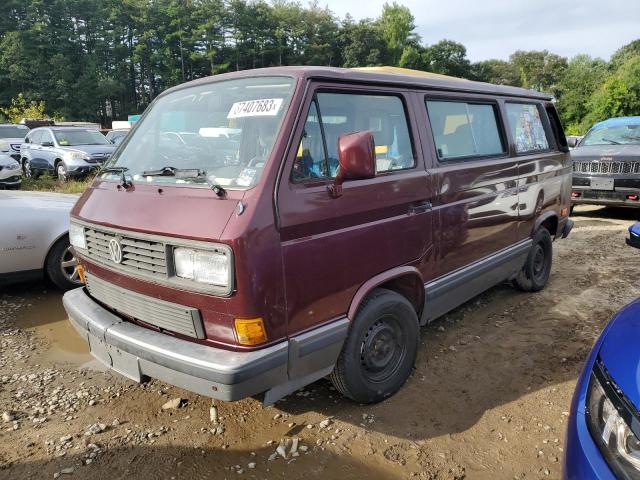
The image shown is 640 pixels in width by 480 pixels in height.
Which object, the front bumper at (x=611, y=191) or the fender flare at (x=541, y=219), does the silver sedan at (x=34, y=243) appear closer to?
the fender flare at (x=541, y=219)

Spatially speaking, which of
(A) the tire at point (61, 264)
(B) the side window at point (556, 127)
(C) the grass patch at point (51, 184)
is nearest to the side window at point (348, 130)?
(B) the side window at point (556, 127)

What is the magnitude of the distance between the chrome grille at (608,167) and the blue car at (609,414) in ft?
23.6

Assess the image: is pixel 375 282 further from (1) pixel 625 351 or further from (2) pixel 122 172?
(2) pixel 122 172

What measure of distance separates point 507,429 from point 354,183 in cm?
178

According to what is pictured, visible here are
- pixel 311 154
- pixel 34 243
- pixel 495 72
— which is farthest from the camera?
pixel 495 72

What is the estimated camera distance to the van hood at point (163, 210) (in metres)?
2.27

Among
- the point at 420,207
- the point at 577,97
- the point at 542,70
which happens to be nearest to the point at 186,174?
the point at 420,207

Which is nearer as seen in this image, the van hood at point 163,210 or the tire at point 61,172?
the van hood at point 163,210

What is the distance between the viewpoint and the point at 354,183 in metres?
2.68

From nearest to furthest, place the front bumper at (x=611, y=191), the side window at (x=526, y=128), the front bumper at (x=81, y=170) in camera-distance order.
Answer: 1. the side window at (x=526, y=128)
2. the front bumper at (x=611, y=191)
3. the front bumper at (x=81, y=170)

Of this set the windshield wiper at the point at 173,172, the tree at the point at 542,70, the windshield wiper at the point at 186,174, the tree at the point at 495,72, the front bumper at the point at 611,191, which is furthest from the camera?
the tree at the point at 495,72

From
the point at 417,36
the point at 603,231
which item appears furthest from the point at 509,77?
the point at 603,231

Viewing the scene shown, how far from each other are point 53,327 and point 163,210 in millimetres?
2660

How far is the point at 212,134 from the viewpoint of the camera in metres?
2.83
